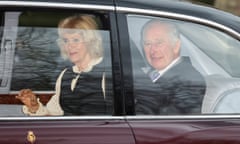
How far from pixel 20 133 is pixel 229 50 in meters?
1.18

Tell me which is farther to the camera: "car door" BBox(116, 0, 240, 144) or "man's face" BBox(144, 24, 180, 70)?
"man's face" BBox(144, 24, 180, 70)

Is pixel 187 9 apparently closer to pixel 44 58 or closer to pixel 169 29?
pixel 169 29

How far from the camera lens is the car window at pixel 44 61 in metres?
3.58

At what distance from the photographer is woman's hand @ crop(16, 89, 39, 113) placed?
358 cm


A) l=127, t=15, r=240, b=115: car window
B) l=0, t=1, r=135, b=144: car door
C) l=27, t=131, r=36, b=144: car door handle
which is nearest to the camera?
l=27, t=131, r=36, b=144: car door handle

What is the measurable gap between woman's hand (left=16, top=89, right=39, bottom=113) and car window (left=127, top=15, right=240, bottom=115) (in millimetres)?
514

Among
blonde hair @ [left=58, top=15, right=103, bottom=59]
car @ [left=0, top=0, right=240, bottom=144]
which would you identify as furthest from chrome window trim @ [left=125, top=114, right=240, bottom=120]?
blonde hair @ [left=58, top=15, right=103, bottom=59]

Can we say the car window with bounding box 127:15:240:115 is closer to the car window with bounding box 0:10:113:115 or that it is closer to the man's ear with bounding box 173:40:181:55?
the man's ear with bounding box 173:40:181:55

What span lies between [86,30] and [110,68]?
0.77 ft

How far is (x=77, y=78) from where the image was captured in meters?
3.62

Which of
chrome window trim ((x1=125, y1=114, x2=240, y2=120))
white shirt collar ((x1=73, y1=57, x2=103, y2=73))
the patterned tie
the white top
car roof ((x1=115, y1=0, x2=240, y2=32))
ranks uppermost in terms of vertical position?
car roof ((x1=115, y1=0, x2=240, y2=32))

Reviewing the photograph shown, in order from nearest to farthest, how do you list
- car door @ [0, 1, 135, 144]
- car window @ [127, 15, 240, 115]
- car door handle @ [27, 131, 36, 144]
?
car door handle @ [27, 131, 36, 144] → car door @ [0, 1, 135, 144] → car window @ [127, 15, 240, 115]

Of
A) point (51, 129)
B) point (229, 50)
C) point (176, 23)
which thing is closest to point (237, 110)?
point (229, 50)

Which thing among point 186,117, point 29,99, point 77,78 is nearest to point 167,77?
point 186,117
